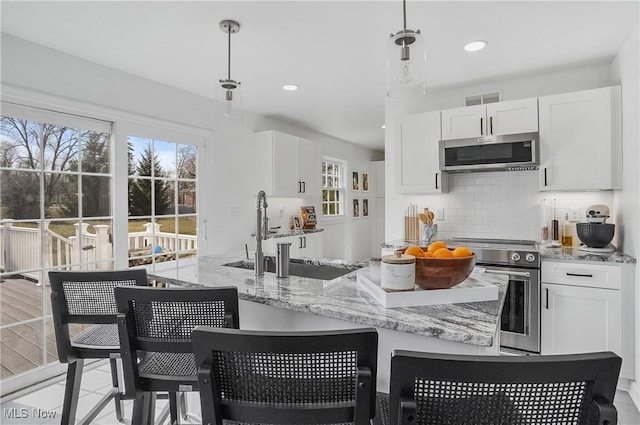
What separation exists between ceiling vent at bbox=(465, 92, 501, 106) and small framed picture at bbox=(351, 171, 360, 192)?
3.80m

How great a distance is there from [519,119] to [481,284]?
2.28 meters

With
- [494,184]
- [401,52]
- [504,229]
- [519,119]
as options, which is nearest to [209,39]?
[401,52]

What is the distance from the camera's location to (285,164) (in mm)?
4680

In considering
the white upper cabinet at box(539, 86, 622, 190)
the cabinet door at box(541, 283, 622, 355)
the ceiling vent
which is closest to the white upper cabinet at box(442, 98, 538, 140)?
the white upper cabinet at box(539, 86, 622, 190)

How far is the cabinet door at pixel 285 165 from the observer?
4504 millimetres

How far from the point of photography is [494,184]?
139 inches

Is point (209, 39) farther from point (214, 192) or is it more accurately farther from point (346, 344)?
point (346, 344)

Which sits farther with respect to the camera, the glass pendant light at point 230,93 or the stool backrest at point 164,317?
the glass pendant light at point 230,93

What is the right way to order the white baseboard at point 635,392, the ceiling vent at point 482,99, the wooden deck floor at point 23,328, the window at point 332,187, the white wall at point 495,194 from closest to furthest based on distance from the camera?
the white baseboard at point 635,392, the wooden deck floor at point 23,328, the white wall at point 495,194, the ceiling vent at point 482,99, the window at point 332,187

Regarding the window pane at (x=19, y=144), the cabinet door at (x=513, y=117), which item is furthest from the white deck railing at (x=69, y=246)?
the cabinet door at (x=513, y=117)

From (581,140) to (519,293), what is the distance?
1.31 m

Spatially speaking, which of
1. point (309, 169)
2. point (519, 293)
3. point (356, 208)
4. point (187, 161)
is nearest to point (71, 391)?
point (187, 161)

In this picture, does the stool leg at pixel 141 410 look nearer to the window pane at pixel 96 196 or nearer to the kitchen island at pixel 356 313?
the kitchen island at pixel 356 313

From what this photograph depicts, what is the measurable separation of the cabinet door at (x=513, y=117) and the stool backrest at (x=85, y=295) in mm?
3017
